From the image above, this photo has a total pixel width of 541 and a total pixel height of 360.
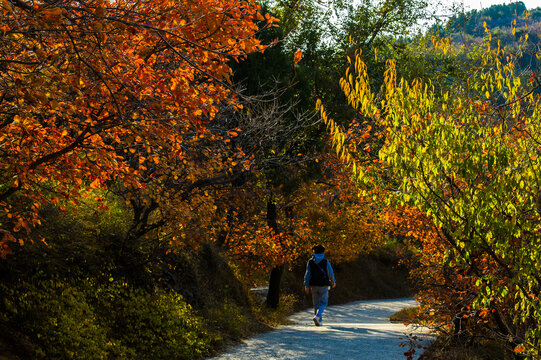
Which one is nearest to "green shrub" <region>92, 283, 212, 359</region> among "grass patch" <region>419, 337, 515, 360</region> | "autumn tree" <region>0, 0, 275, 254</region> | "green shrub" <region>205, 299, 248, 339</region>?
"green shrub" <region>205, 299, 248, 339</region>

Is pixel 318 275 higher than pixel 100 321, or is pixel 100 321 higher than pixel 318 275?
pixel 318 275

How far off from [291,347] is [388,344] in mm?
2294

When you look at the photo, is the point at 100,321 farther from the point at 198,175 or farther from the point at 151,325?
the point at 198,175

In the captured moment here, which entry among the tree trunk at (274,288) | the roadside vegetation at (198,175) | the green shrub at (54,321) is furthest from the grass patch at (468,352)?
the tree trunk at (274,288)

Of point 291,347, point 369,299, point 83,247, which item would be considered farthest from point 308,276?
point 369,299

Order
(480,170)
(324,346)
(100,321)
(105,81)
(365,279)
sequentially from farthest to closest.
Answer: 1. (365,279)
2. (324,346)
3. (100,321)
4. (480,170)
5. (105,81)

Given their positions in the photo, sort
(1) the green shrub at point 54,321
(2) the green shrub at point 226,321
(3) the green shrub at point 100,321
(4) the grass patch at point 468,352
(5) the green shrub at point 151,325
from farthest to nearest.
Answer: (2) the green shrub at point 226,321, (4) the grass patch at point 468,352, (5) the green shrub at point 151,325, (3) the green shrub at point 100,321, (1) the green shrub at point 54,321

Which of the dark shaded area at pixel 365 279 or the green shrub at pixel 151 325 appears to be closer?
the green shrub at pixel 151 325

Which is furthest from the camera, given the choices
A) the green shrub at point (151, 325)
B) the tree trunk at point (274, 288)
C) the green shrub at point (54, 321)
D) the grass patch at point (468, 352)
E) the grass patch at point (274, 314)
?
the tree trunk at point (274, 288)

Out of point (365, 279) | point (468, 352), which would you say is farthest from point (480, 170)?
point (365, 279)

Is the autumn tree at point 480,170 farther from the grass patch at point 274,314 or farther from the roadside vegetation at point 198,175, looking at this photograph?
the grass patch at point 274,314

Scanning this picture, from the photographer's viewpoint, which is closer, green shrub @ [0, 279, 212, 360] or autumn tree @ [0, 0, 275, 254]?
autumn tree @ [0, 0, 275, 254]

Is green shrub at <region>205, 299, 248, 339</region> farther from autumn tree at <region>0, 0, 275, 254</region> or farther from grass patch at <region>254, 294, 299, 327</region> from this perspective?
autumn tree at <region>0, 0, 275, 254</region>

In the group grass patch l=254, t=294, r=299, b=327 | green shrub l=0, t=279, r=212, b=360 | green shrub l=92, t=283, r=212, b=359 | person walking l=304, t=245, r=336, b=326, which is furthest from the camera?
grass patch l=254, t=294, r=299, b=327
